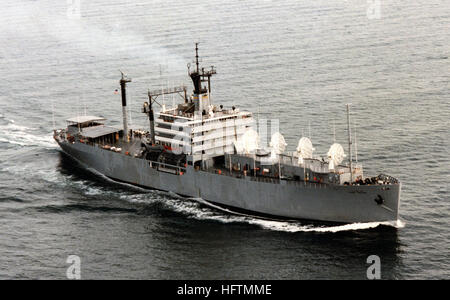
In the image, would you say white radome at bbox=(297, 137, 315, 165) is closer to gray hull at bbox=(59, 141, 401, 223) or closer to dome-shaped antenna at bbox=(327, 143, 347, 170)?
dome-shaped antenna at bbox=(327, 143, 347, 170)

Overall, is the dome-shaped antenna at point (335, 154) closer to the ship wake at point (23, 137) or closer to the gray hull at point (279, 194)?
the gray hull at point (279, 194)

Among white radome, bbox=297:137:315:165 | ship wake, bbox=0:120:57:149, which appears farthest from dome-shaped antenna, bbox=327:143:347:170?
ship wake, bbox=0:120:57:149

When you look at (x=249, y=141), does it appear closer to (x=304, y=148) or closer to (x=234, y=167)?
(x=234, y=167)

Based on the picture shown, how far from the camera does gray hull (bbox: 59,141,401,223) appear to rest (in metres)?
63.4

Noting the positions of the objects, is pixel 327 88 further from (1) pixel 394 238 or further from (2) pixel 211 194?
(1) pixel 394 238

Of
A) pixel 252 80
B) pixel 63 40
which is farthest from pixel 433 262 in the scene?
pixel 63 40

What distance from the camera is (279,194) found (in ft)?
222

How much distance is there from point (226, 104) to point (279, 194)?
3191 centimetres

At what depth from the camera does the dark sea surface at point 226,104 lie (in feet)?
195

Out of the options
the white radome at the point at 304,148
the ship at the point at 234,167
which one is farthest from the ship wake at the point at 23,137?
the white radome at the point at 304,148

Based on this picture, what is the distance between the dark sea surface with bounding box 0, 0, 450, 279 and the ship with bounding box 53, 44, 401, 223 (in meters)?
1.67

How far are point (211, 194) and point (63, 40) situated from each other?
80385 millimetres

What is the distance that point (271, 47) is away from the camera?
124m

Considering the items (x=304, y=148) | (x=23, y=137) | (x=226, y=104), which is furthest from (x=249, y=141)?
(x=23, y=137)
